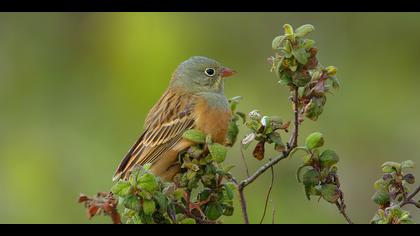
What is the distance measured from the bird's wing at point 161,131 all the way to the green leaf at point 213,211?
1.37 metres

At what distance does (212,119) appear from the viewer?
16.0ft

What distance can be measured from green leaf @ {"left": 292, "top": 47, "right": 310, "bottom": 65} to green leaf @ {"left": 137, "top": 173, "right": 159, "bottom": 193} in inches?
26.8

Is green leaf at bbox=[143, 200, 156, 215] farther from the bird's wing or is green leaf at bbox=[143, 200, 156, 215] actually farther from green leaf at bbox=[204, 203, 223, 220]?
the bird's wing

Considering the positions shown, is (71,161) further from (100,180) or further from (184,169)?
(184,169)

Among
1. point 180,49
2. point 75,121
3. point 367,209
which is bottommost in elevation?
point 367,209

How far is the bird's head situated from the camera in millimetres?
5562

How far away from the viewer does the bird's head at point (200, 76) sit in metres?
5.56

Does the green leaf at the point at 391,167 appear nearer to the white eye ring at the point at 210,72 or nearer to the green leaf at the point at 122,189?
the green leaf at the point at 122,189

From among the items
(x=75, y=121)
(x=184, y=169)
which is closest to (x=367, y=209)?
(x=75, y=121)

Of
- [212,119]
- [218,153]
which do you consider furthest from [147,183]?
[212,119]

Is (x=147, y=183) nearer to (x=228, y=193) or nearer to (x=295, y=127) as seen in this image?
(x=228, y=193)

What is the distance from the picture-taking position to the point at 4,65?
26.3ft

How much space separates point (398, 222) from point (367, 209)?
363cm

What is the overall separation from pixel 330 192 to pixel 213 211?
45 centimetres
